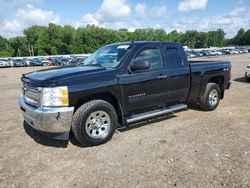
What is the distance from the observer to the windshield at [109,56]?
546 centimetres

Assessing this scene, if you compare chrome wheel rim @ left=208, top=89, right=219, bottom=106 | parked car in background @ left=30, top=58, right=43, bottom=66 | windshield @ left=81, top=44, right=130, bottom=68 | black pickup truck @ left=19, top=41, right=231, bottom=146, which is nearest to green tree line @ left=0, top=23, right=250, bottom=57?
parked car in background @ left=30, top=58, right=43, bottom=66

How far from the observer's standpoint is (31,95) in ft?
16.0

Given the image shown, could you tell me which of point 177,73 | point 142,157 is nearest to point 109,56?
point 177,73

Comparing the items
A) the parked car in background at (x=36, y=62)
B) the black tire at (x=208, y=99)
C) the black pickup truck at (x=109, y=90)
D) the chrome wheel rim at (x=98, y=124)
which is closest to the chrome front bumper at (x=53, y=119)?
the black pickup truck at (x=109, y=90)

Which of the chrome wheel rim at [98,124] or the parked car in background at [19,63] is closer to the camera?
the chrome wheel rim at [98,124]

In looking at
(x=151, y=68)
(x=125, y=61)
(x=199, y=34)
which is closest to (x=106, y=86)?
(x=125, y=61)

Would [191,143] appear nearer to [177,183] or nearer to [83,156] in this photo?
[177,183]

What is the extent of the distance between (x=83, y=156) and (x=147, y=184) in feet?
4.56

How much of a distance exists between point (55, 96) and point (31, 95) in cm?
66

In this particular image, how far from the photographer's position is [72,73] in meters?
4.81

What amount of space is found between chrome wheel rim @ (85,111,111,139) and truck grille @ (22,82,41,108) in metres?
0.96

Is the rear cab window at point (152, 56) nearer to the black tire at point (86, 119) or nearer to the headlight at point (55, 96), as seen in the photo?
the black tire at point (86, 119)

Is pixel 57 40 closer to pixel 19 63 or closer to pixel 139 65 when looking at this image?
pixel 19 63

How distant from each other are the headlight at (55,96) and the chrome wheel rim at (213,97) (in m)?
4.29
